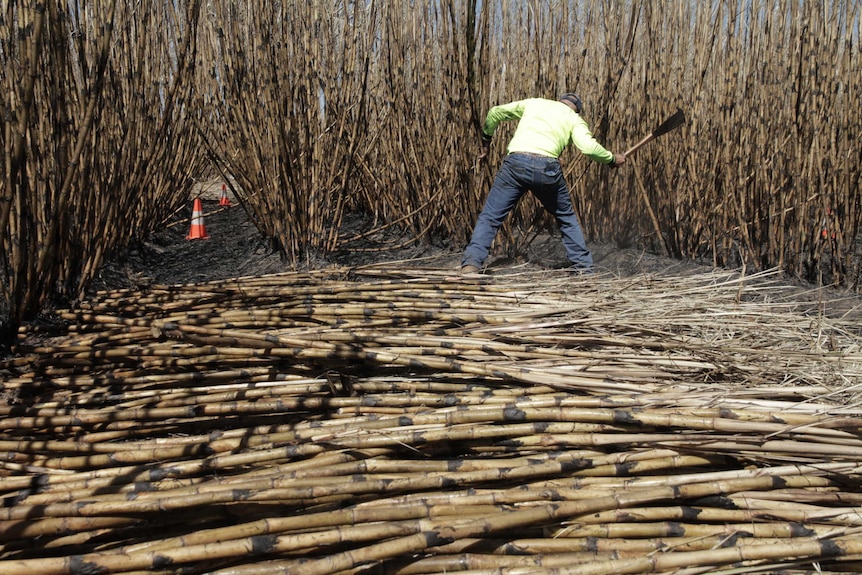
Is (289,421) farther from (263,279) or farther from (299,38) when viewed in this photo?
(299,38)

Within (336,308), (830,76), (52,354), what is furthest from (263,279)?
(830,76)

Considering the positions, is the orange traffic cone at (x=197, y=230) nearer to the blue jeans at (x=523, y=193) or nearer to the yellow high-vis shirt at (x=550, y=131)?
the blue jeans at (x=523, y=193)

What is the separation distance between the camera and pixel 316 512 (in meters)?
0.99

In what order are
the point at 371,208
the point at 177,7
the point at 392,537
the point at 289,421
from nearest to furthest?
the point at 392,537 < the point at 289,421 < the point at 177,7 < the point at 371,208

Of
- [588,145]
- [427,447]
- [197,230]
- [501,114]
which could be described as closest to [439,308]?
[427,447]

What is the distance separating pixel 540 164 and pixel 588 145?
255mm

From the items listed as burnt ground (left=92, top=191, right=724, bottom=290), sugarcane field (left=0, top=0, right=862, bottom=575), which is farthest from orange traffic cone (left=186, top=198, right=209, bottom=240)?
sugarcane field (left=0, top=0, right=862, bottom=575)

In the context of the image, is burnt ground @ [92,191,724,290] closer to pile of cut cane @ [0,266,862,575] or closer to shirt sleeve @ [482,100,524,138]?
shirt sleeve @ [482,100,524,138]

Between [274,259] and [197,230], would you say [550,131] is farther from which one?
[197,230]

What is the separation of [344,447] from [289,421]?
8.9 inches

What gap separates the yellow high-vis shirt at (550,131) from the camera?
3.01 metres

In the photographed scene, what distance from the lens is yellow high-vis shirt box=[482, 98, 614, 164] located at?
9.87 feet

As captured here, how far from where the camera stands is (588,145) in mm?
2998

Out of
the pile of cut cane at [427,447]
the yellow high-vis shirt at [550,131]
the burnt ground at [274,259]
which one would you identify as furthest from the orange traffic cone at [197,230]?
Answer: the pile of cut cane at [427,447]
